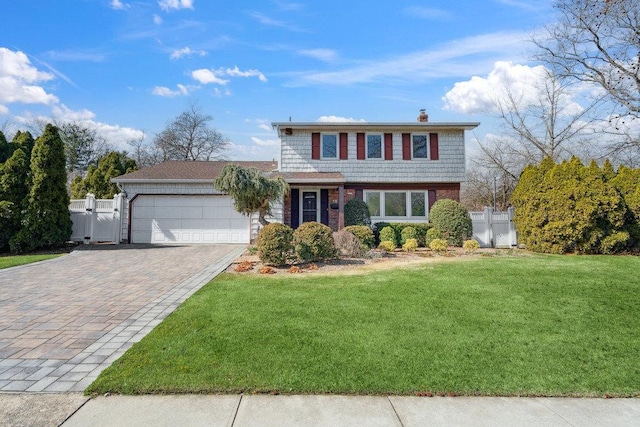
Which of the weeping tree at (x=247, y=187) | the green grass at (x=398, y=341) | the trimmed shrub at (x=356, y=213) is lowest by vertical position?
the green grass at (x=398, y=341)

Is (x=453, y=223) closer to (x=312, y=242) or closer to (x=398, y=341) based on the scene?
(x=312, y=242)

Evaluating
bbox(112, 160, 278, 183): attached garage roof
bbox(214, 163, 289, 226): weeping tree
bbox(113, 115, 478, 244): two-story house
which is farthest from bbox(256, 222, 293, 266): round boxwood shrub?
bbox(113, 115, 478, 244): two-story house

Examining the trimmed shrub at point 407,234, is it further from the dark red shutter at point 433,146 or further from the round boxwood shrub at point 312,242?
the round boxwood shrub at point 312,242

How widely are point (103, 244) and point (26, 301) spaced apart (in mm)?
9531

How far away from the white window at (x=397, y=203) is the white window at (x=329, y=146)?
2.37m

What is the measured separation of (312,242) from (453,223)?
7126mm

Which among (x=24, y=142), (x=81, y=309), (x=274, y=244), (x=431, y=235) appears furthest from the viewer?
(x=24, y=142)

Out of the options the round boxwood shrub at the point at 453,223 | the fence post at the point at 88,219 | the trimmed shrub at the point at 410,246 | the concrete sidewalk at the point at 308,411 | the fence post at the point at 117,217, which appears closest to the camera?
the concrete sidewalk at the point at 308,411

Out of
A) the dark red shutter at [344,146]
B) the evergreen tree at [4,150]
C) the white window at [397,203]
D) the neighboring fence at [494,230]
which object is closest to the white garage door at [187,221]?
the dark red shutter at [344,146]

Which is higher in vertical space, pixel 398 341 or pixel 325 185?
pixel 325 185

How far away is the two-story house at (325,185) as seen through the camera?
620 inches

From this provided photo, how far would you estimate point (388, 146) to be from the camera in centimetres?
1633

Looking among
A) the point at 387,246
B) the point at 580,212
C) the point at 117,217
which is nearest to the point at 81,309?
the point at 387,246

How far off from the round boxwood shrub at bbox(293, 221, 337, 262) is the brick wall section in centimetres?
655
